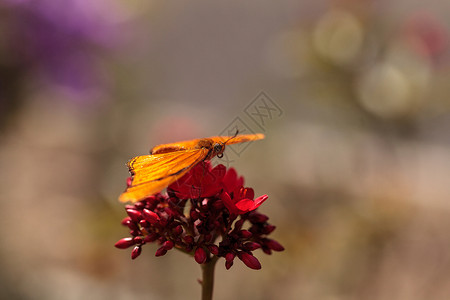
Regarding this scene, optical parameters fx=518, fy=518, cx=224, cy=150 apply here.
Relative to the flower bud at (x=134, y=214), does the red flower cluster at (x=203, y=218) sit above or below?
below

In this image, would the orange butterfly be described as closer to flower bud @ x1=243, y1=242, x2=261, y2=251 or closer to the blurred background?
flower bud @ x1=243, y1=242, x2=261, y2=251

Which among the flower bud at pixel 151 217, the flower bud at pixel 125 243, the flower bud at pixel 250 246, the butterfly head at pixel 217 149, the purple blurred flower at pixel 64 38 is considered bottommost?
the flower bud at pixel 250 246

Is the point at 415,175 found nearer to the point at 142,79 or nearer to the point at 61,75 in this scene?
the point at 142,79

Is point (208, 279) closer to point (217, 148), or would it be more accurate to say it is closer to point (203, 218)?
point (203, 218)

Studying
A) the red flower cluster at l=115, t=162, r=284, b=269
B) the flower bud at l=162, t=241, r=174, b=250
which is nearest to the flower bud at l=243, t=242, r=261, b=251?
the red flower cluster at l=115, t=162, r=284, b=269

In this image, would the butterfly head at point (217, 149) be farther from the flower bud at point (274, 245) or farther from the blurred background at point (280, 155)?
the blurred background at point (280, 155)

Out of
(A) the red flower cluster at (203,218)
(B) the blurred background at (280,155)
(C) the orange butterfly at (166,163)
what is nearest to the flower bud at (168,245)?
(A) the red flower cluster at (203,218)

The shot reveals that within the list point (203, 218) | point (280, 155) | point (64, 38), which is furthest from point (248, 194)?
point (280, 155)
